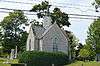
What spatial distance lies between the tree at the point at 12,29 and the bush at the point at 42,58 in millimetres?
30534

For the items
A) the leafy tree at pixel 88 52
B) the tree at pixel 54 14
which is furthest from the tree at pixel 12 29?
the leafy tree at pixel 88 52

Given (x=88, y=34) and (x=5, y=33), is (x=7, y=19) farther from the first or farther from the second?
(x=88, y=34)

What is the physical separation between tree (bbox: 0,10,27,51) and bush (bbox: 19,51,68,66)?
30534mm

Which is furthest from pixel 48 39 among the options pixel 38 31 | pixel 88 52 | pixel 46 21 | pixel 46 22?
pixel 88 52

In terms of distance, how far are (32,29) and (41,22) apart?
1176 centimetres

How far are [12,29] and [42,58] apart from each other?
1311 inches

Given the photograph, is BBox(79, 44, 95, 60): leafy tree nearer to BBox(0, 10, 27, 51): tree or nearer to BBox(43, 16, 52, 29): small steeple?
BBox(43, 16, 52, 29): small steeple

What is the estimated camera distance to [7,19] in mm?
87125

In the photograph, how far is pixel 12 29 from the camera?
8850 cm

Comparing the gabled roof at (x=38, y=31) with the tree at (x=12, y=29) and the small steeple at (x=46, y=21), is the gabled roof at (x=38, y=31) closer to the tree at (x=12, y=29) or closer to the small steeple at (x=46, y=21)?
the small steeple at (x=46, y=21)

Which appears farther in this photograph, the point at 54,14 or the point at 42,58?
the point at 54,14

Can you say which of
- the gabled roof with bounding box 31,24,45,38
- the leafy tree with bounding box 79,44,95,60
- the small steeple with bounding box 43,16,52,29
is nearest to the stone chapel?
the gabled roof with bounding box 31,24,45,38

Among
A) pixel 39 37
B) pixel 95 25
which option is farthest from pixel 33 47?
pixel 95 25

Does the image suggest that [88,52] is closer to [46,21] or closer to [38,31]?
[46,21]
